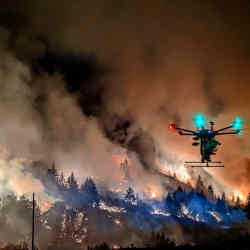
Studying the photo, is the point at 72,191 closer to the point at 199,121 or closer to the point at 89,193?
the point at 89,193

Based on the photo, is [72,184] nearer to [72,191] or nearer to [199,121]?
[72,191]

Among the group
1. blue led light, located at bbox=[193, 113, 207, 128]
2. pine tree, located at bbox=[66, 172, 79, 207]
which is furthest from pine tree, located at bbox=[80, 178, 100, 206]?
blue led light, located at bbox=[193, 113, 207, 128]

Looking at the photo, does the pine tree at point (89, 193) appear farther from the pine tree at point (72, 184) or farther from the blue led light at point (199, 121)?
the blue led light at point (199, 121)

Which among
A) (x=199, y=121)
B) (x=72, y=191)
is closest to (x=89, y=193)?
(x=72, y=191)

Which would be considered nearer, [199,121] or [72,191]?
[199,121]

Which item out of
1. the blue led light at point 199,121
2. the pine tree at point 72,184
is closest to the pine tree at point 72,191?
the pine tree at point 72,184

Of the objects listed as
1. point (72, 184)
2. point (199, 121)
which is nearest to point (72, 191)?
point (72, 184)

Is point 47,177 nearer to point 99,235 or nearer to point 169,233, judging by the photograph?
point 99,235

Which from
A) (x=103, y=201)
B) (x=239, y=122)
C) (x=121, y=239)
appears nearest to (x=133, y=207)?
(x=103, y=201)

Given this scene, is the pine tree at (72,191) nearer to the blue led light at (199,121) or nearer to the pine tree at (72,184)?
the pine tree at (72,184)

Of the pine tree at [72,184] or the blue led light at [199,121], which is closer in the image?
the blue led light at [199,121]

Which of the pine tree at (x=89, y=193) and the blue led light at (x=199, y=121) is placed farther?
the pine tree at (x=89, y=193)
